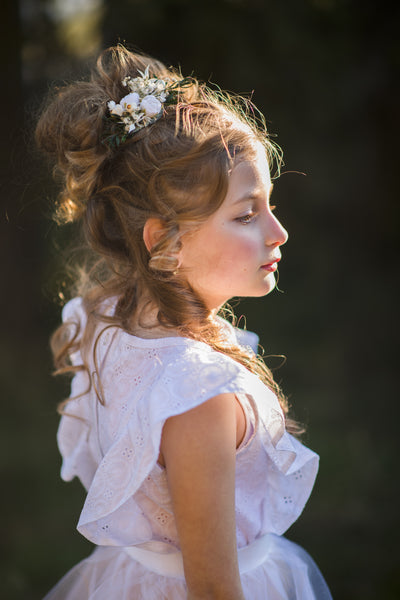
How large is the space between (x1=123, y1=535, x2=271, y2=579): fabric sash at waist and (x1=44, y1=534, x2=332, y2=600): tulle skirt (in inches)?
0.4

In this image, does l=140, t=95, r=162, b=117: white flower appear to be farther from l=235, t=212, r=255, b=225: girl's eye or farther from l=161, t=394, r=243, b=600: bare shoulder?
l=161, t=394, r=243, b=600: bare shoulder

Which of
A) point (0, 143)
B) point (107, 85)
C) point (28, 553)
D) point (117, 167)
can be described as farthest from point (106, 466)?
point (0, 143)

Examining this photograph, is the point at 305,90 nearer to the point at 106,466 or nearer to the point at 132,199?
the point at 132,199

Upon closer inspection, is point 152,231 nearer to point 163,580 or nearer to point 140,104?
point 140,104

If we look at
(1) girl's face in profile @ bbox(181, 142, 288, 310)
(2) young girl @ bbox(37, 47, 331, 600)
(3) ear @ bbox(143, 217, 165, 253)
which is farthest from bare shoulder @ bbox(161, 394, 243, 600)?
Result: (3) ear @ bbox(143, 217, 165, 253)

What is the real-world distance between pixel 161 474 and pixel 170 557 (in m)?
0.25

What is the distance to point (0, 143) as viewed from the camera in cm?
414

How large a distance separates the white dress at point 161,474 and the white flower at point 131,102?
516mm

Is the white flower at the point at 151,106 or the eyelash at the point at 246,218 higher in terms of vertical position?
the white flower at the point at 151,106

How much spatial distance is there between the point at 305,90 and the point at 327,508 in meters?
3.43

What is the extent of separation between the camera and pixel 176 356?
3.92 ft

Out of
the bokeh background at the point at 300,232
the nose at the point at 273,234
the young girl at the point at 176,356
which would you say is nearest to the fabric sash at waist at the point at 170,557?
the young girl at the point at 176,356

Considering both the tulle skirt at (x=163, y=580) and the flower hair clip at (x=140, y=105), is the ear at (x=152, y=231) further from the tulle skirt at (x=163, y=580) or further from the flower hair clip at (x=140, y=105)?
the tulle skirt at (x=163, y=580)

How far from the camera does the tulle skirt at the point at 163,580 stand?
4.33ft
